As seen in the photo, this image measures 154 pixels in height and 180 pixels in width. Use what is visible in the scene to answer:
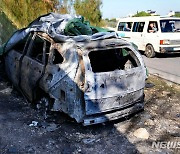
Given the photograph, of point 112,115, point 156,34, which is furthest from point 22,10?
point 112,115

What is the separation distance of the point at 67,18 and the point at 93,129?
319 centimetres

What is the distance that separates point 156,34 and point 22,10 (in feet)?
27.9

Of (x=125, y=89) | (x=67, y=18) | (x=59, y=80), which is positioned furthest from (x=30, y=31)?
(x=125, y=89)

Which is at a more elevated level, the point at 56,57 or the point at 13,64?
the point at 56,57

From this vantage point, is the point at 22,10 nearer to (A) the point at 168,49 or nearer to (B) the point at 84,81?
(A) the point at 168,49

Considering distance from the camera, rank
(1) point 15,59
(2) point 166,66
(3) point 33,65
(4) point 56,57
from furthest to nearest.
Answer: (2) point 166,66 → (1) point 15,59 → (3) point 33,65 → (4) point 56,57

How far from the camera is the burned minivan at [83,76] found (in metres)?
4.57

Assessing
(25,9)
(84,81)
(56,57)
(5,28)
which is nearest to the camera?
(84,81)

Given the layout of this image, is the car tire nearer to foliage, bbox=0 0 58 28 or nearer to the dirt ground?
the dirt ground

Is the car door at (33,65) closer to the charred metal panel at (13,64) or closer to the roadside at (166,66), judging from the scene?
the charred metal panel at (13,64)

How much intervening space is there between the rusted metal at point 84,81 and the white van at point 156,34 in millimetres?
7110

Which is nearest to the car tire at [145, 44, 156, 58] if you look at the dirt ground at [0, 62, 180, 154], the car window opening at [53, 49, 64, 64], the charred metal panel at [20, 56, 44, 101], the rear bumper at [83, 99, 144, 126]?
the dirt ground at [0, 62, 180, 154]

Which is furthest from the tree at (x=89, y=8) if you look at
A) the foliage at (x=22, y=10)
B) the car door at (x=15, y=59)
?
the car door at (x=15, y=59)

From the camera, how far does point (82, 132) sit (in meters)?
4.91
